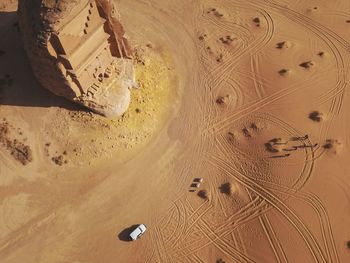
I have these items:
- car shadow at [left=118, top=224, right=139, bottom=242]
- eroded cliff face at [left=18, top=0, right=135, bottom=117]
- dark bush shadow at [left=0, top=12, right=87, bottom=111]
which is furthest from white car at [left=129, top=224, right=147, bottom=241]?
dark bush shadow at [left=0, top=12, right=87, bottom=111]

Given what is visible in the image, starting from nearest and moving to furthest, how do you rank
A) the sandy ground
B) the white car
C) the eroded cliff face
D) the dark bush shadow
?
the eroded cliff face
the white car
the sandy ground
the dark bush shadow

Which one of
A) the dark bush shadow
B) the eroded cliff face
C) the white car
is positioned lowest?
the white car

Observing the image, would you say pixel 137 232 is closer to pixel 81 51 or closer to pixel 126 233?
pixel 126 233

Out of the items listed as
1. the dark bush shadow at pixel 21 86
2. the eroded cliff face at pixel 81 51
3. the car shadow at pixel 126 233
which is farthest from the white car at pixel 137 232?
the dark bush shadow at pixel 21 86

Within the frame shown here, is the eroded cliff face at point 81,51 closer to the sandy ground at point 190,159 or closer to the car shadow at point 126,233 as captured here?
the sandy ground at point 190,159

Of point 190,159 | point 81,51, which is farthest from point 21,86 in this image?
point 190,159

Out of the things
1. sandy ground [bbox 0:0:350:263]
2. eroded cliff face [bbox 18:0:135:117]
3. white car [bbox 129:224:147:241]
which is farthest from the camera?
sandy ground [bbox 0:0:350:263]

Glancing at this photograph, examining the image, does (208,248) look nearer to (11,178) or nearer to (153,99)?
(153,99)

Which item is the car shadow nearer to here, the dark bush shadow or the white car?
the white car
